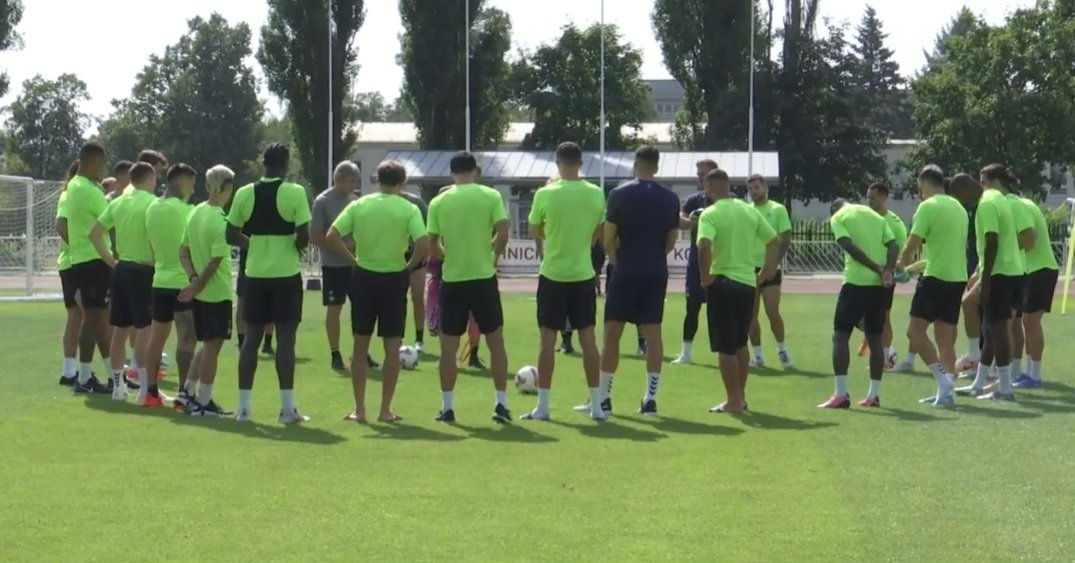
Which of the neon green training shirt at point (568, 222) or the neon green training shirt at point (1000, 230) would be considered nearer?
the neon green training shirt at point (568, 222)

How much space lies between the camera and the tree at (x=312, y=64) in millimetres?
64875

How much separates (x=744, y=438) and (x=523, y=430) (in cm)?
163

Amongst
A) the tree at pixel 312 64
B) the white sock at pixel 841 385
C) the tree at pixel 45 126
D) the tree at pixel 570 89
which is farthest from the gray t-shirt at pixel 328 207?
the tree at pixel 45 126

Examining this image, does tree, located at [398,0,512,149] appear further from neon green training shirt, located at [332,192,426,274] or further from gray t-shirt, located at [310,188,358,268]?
neon green training shirt, located at [332,192,426,274]

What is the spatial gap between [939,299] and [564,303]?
144 inches

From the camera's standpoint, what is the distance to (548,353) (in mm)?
12578

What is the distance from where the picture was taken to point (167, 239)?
43.4 feet

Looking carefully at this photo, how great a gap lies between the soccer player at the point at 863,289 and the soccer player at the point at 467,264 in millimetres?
2969

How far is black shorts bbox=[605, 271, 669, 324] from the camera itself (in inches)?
501

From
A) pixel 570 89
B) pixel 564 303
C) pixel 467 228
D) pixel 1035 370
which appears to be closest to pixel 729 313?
pixel 564 303

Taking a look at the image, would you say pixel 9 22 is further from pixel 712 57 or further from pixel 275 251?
pixel 275 251

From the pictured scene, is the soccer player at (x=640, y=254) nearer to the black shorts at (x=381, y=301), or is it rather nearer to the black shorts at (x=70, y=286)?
the black shorts at (x=381, y=301)

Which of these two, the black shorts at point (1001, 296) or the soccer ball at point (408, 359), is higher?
the black shorts at point (1001, 296)

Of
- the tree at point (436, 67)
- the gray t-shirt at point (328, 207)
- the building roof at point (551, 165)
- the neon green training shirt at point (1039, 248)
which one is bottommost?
the neon green training shirt at point (1039, 248)
